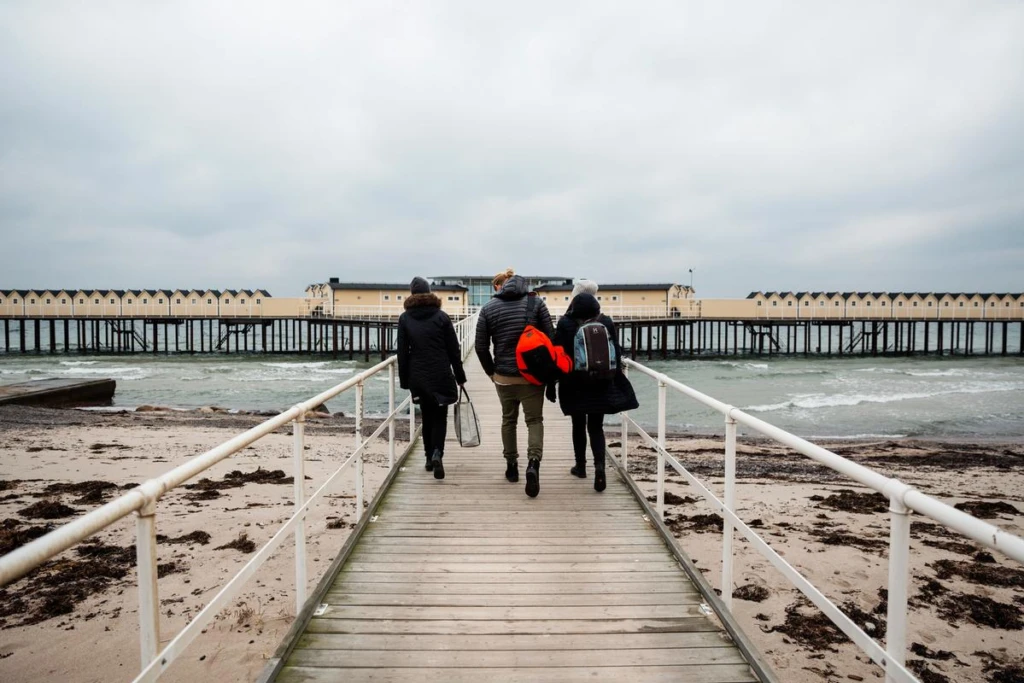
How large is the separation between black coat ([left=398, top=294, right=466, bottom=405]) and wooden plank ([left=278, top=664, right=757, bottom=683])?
2618 millimetres

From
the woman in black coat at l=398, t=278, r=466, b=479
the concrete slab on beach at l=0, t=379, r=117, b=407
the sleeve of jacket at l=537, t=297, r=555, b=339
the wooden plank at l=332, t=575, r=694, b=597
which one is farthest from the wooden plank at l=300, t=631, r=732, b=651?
the concrete slab on beach at l=0, t=379, r=117, b=407

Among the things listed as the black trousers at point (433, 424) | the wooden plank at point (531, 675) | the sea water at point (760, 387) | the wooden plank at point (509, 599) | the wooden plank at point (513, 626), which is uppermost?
the black trousers at point (433, 424)

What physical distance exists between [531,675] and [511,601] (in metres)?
0.64

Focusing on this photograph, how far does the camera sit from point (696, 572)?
3484 millimetres

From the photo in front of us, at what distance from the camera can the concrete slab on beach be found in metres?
15.7

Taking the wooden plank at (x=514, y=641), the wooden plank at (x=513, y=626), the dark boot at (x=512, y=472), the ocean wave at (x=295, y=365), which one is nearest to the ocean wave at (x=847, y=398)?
the dark boot at (x=512, y=472)

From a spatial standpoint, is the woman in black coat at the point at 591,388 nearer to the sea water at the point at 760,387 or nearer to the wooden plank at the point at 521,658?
the wooden plank at the point at 521,658

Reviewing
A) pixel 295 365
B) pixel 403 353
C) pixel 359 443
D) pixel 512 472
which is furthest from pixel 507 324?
pixel 295 365

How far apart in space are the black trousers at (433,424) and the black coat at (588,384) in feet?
3.70

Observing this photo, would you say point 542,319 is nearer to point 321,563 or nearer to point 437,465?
point 437,465

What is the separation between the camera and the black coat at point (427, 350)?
505 cm

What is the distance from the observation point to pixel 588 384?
4746 millimetres

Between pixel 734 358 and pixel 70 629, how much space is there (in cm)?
4377

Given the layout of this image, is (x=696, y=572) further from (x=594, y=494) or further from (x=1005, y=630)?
(x=1005, y=630)
